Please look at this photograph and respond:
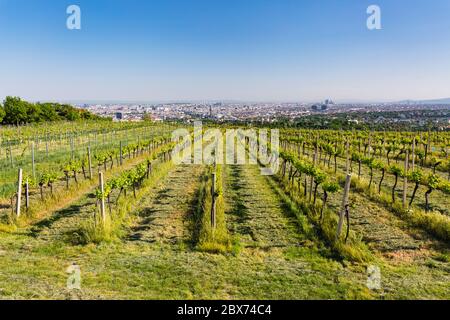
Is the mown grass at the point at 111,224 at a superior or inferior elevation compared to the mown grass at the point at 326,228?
superior

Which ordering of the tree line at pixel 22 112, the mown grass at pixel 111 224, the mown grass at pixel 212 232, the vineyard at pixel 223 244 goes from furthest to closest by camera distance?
the tree line at pixel 22 112
the mown grass at pixel 111 224
the mown grass at pixel 212 232
the vineyard at pixel 223 244

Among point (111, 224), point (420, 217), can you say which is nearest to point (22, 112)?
point (111, 224)

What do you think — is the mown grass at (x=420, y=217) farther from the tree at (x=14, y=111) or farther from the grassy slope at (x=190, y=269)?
the tree at (x=14, y=111)

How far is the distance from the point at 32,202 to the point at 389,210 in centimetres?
1037

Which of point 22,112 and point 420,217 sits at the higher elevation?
point 22,112

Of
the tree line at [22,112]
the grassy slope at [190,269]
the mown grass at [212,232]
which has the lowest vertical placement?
the grassy slope at [190,269]

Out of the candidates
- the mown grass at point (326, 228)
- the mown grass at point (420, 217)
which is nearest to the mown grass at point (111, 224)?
the mown grass at point (326, 228)

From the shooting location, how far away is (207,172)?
16594mm

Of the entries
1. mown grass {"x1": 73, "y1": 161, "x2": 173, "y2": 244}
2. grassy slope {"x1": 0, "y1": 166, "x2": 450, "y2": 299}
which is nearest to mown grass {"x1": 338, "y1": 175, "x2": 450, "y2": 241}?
grassy slope {"x1": 0, "y1": 166, "x2": 450, "y2": 299}

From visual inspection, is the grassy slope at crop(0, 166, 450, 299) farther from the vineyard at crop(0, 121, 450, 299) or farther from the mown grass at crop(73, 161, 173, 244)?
the mown grass at crop(73, 161, 173, 244)

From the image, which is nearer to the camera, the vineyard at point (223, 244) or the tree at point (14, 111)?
the vineyard at point (223, 244)

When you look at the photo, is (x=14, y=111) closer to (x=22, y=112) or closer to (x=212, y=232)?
(x=22, y=112)
